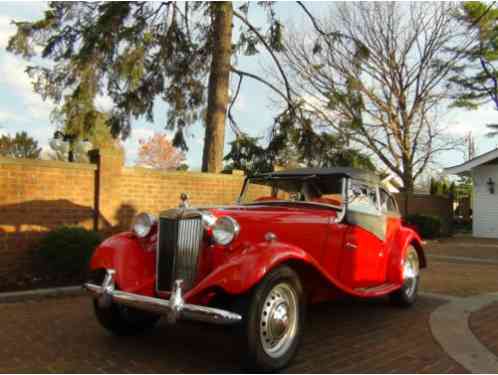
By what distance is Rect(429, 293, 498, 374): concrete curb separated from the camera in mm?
3957

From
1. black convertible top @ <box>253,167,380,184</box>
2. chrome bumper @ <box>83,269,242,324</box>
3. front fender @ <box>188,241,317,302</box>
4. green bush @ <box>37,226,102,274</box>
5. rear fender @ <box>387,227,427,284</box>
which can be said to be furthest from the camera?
green bush @ <box>37,226,102,274</box>

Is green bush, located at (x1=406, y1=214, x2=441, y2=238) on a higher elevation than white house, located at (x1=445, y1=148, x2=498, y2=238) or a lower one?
lower

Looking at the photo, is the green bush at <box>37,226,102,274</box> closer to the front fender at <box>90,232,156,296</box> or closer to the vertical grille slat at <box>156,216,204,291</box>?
the front fender at <box>90,232,156,296</box>

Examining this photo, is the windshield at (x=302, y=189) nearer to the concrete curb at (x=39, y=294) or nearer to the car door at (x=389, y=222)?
the car door at (x=389, y=222)

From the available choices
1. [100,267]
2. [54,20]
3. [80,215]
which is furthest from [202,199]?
[100,267]

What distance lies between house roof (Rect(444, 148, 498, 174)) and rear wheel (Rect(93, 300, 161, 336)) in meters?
16.6

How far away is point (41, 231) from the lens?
7848 millimetres

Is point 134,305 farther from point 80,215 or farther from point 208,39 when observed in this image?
point 208,39

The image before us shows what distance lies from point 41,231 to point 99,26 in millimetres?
5043

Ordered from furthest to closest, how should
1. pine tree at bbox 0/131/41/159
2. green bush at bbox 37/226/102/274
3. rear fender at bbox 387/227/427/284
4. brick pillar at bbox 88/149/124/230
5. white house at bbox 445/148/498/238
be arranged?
pine tree at bbox 0/131/41/159, white house at bbox 445/148/498/238, brick pillar at bbox 88/149/124/230, green bush at bbox 37/226/102/274, rear fender at bbox 387/227/427/284

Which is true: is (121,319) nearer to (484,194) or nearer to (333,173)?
(333,173)

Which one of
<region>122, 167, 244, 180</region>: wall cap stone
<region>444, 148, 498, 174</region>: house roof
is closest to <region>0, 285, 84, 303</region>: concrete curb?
<region>122, 167, 244, 180</region>: wall cap stone

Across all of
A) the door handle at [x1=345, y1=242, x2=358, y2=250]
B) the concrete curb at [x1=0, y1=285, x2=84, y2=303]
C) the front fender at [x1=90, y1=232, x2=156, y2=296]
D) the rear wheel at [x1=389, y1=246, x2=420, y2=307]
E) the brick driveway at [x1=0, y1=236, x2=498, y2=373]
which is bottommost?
the concrete curb at [x1=0, y1=285, x2=84, y2=303]

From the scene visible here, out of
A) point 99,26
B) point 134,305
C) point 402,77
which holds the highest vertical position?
point 402,77
